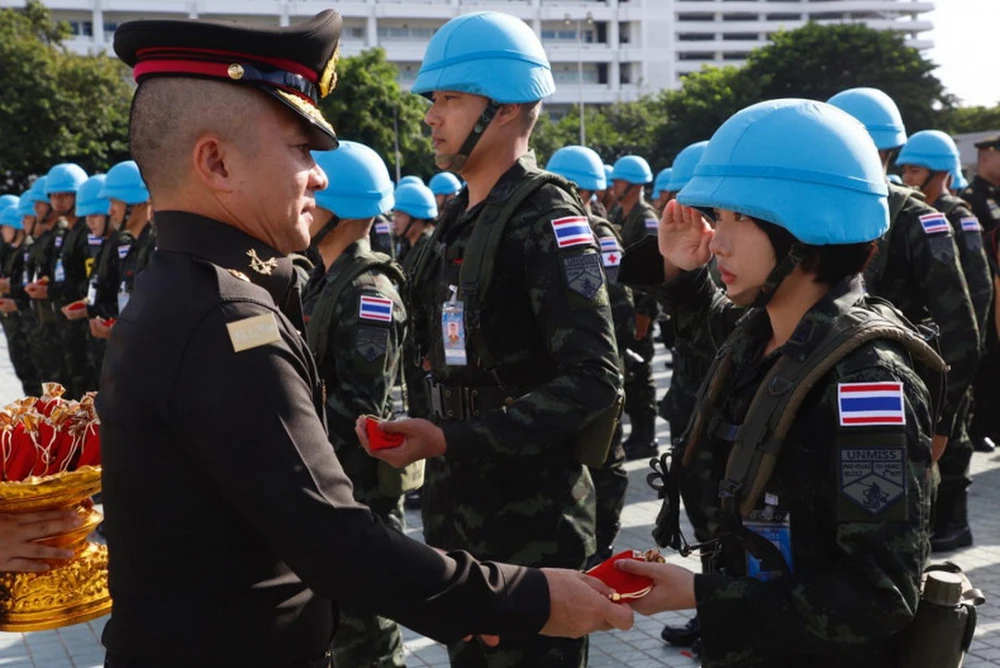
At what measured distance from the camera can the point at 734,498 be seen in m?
2.34

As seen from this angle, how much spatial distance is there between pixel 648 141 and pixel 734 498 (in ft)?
191

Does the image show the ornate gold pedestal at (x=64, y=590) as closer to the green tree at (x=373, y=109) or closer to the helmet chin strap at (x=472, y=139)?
the helmet chin strap at (x=472, y=139)

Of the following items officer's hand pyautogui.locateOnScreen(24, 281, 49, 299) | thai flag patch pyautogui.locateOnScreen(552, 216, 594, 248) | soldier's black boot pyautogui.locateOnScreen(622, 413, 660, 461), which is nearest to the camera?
thai flag patch pyautogui.locateOnScreen(552, 216, 594, 248)

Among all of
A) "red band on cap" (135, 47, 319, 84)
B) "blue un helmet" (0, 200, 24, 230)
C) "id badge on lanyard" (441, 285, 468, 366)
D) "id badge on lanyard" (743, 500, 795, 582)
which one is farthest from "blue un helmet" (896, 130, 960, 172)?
"blue un helmet" (0, 200, 24, 230)

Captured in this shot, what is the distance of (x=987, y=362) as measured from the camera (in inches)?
355

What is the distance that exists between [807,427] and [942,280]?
3852 millimetres

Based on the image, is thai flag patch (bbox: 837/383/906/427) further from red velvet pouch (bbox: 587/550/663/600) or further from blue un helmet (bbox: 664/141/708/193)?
blue un helmet (bbox: 664/141/708/193)

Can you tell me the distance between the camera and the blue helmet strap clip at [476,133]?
3.68 m

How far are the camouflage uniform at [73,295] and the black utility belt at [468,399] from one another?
8313mm

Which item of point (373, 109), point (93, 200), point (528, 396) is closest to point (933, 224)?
point (528, 396)

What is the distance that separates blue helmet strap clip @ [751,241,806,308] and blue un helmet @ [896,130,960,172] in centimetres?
583

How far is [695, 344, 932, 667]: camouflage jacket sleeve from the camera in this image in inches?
83.7

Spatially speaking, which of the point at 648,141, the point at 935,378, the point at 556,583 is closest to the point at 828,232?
the point at 935,378

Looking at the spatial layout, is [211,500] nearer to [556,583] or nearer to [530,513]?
[556,583]
